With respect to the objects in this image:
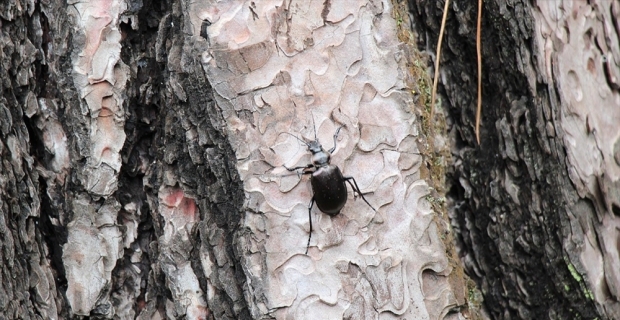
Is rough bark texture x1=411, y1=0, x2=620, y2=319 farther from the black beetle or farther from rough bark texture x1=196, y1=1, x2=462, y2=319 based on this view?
the black beetle

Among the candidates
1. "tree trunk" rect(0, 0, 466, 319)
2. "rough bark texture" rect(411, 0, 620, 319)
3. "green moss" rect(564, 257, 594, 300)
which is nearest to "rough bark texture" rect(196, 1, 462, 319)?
"tree trunk" rect(0, 0, 466, 319)

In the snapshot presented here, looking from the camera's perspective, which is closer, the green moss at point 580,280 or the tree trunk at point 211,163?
Result: the tree trunk at point 211,163

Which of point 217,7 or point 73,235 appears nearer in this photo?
point 217,7

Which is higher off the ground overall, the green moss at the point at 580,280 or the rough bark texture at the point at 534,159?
the rough bark texture at the point at 534,159

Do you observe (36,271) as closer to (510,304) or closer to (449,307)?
(449,307)

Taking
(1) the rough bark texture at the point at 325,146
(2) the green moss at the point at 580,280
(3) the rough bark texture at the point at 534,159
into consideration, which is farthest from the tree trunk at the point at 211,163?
(2) the green moss at the point at 580,280

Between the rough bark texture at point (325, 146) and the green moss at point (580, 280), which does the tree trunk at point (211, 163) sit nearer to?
the rough bark texture at point (325, 146)

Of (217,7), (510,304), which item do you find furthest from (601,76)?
(217,7)
